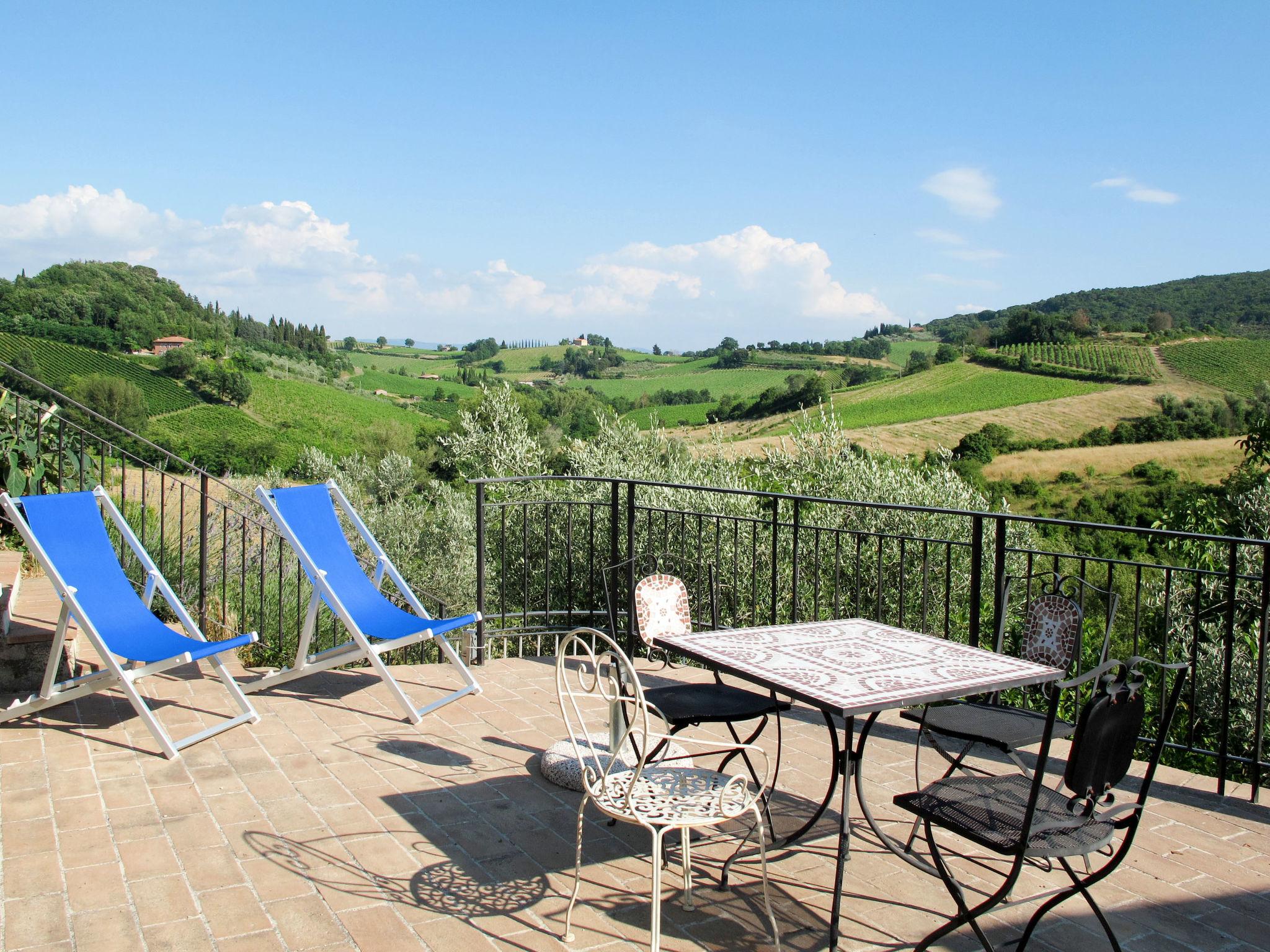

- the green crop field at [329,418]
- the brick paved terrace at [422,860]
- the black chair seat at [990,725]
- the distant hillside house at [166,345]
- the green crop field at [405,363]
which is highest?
the green crop field at [405,363]

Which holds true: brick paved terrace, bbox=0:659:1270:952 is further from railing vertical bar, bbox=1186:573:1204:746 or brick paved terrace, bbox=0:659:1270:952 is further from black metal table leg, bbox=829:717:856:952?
railing vertical bar, bbox=1186:573:1204:746

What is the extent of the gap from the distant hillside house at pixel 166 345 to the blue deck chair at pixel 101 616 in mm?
39905

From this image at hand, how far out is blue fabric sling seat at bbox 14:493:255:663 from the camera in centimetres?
393

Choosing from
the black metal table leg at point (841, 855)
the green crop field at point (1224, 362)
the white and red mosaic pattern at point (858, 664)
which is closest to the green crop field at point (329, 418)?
the white and red mosaic pattern at point (858, 664)

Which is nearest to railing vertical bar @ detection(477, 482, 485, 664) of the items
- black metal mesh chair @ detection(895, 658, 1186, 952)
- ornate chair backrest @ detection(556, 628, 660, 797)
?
ornate chair backrest @ detection(556, 628, 660, 797)

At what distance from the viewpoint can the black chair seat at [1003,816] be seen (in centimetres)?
205

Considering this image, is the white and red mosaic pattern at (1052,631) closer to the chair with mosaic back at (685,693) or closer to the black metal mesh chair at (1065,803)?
the black metal mesh chair at (1065,803)

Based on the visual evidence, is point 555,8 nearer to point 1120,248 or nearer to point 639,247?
point 639,247

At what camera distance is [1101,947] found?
2365 millimetres

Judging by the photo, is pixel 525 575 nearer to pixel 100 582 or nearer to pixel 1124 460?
pixel 100 582

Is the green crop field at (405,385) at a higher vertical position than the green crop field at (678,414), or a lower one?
higher

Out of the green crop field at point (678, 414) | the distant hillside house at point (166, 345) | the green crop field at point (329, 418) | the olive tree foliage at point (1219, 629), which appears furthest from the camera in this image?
the distant hillside house at point (166, 345)

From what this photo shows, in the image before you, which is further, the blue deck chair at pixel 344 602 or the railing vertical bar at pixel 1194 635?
the blue deck chair at pixel 344 602

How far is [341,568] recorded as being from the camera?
16.0 ft
